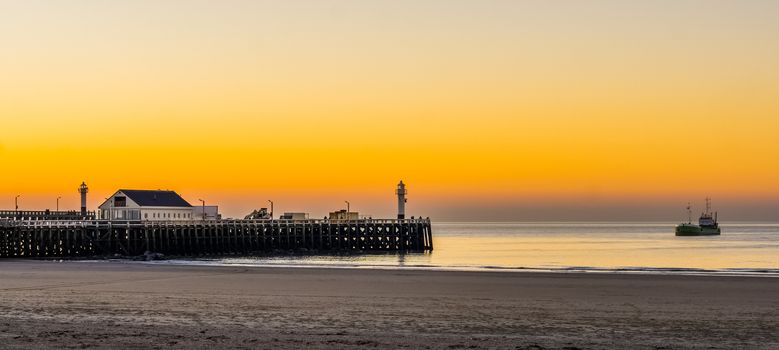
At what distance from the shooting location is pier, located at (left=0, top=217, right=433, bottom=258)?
65.9 meters

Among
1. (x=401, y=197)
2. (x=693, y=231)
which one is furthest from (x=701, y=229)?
(x=401, y=197)

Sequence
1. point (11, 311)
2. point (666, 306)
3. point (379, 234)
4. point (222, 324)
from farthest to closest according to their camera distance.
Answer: point (379, 234) < point (666, 306) < point (11, 311) < point (222, 324)

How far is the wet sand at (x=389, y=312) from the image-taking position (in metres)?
16.4

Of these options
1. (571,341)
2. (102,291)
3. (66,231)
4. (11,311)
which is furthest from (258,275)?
(66,231)

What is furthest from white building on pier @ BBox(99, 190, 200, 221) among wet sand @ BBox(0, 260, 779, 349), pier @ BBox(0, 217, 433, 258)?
wet sand @ BBox(0, 260, 779, 349)

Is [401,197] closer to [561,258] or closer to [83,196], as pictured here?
[561,258]

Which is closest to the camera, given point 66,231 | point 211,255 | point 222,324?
point 222,324

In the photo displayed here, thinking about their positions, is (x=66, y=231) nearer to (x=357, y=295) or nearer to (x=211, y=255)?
(x=211, y=255)

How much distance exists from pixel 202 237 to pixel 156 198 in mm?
21944

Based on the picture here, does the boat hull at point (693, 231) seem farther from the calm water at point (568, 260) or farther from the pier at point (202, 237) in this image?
the pier at point (202, 237)

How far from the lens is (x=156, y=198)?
95.1 metres

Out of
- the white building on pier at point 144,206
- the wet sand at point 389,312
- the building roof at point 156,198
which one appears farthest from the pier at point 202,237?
the wet sand at point 389,312

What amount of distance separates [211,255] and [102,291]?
46149 millimetres

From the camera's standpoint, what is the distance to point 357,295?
82.6 feet
